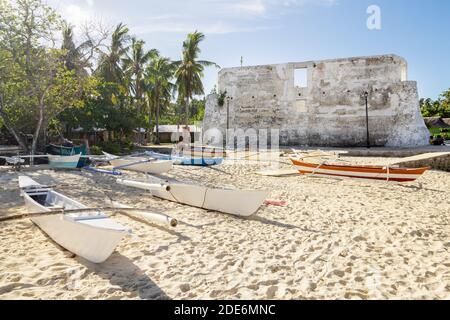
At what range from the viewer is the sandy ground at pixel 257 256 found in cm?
365

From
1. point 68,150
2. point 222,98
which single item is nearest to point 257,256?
point 68,150

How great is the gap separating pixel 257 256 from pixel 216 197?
2709 millimetres

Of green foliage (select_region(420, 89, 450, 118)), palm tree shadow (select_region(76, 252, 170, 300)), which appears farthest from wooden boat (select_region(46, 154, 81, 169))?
green foliage (select_region(420, 89, 450, 118))

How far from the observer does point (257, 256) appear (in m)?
4.66

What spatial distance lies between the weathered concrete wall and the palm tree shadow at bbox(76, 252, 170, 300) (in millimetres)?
23968

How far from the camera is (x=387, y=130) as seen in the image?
24578 millimetres

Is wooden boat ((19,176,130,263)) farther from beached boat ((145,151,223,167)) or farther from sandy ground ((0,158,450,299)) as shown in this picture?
beached boat ((145,151,223,167))

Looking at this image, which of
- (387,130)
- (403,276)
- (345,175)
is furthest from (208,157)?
(387,130)

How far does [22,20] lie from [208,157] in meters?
10.1

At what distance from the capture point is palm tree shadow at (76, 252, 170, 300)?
3578 mm
